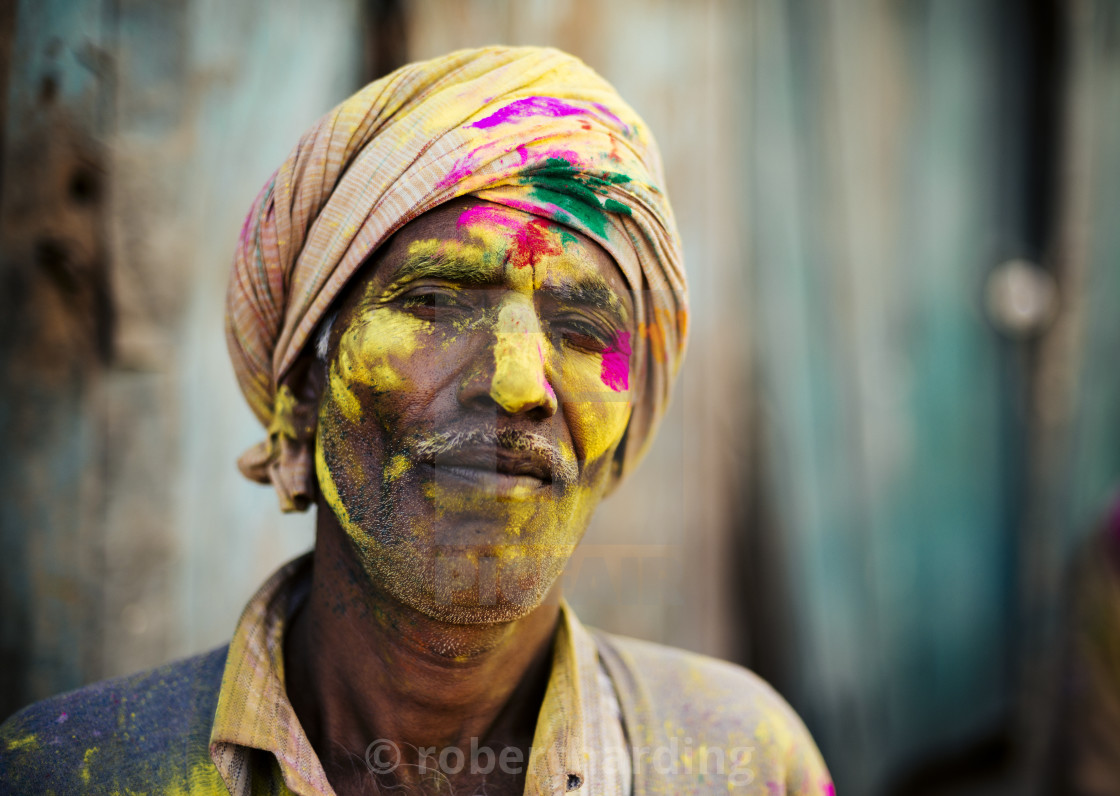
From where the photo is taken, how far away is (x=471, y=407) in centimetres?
156

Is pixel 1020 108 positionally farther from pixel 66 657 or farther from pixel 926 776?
pixel 66 657

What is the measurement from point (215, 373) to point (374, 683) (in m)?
1.34

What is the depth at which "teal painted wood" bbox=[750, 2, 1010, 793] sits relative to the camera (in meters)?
4.03

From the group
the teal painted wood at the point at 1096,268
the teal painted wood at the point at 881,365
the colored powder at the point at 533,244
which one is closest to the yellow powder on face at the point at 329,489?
the colored powder at the point at 533,244

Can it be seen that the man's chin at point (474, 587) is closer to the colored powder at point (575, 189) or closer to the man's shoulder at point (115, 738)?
the man's shoulder at point (115, 738)

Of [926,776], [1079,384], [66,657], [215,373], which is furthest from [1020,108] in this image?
[66,657]

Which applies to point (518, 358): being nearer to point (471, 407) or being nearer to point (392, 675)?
point (471, 407)

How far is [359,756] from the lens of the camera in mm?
1738

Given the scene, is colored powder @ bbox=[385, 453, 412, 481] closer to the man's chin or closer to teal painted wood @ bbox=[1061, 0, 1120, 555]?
the man's chin

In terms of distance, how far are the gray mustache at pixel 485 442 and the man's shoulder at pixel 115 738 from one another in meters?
0.65

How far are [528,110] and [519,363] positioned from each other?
1.69 feet

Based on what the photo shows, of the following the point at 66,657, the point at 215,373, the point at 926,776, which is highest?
the point at 215,373

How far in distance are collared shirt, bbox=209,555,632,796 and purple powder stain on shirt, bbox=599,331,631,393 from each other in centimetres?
51

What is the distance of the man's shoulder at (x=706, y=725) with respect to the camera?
1.80m
